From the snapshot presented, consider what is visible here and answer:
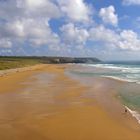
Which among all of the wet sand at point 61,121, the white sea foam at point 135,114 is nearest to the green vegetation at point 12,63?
the wet sand at point 61,121

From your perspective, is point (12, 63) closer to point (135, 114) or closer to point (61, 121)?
point (135, 114)

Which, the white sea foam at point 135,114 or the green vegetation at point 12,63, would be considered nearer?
the white sea foam at point 135,114

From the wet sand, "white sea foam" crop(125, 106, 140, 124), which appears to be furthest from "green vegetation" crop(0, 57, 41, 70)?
"white sea foam" crop(125, 106, 140, 124)

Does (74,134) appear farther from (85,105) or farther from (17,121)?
(85,105)

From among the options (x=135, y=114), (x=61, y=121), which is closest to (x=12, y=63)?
(x=135, y=114)

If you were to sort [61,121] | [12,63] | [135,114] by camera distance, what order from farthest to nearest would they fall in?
[12,63]
[135,114]
[61,121]

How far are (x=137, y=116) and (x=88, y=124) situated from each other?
3212 millimetres

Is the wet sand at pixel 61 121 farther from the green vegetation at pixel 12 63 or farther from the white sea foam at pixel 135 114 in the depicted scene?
the green vegetation at pixel 12 63

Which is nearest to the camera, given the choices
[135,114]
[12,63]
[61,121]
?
[61,121]

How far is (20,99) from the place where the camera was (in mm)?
18609

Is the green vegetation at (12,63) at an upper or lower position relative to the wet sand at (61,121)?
lower

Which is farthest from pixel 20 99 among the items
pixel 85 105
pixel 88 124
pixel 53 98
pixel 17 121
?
pixel 88 124

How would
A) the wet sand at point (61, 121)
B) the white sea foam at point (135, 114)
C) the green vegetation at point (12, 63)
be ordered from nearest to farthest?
the wet sand at point (61, 121) → the white sea foam at point (135, 114) → the green vegetation at point (12, 63)

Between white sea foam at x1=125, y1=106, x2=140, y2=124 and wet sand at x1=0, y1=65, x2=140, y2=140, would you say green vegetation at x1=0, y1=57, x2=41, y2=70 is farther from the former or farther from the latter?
white sea foam at x1=125, y1=106, x2=140, y2=124
